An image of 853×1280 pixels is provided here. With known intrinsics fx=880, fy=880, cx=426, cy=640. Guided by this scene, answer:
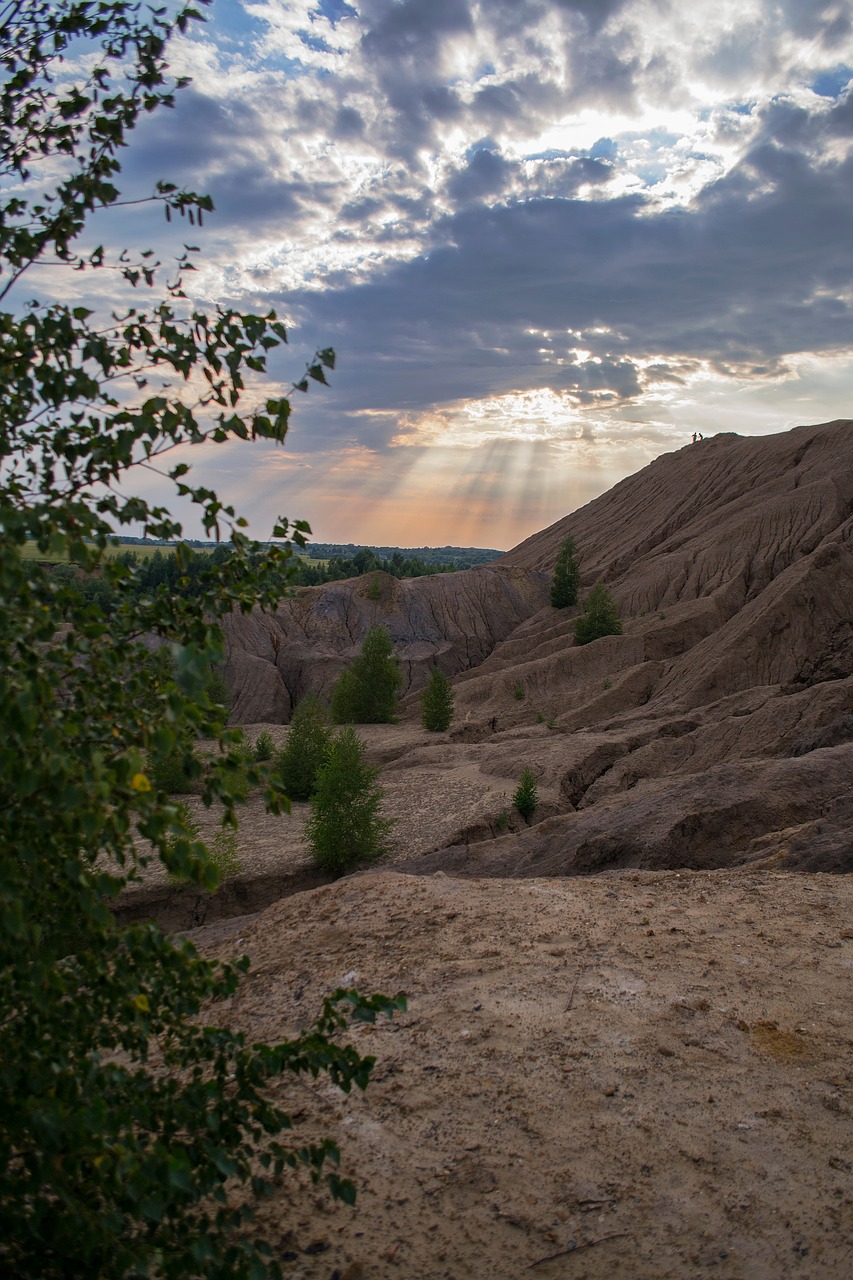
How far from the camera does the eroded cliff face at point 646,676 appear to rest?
1375cm

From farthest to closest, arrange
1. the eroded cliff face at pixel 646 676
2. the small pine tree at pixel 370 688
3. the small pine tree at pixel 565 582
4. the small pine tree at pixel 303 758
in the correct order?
the small pine tree at pixel 565 582 < the small pine tree at pixel 370 688 < the small pine tree at pixel 303 758 < the eroded cliff face at pixel 646 676

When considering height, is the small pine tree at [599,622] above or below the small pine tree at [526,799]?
above

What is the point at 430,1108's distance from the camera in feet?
18.5

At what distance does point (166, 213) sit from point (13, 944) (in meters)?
3.11

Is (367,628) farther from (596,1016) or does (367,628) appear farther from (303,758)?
(596,1016)

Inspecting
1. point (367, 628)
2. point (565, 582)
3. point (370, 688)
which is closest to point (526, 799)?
point (370, 688)

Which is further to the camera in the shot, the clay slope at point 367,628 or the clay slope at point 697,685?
the clay slope at point 367,628

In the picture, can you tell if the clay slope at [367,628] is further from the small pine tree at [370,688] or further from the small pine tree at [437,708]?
the small pine tree at [437,708]

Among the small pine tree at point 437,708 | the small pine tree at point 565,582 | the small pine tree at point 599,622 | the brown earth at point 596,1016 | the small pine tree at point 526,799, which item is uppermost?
the small pine tree at point 565,582

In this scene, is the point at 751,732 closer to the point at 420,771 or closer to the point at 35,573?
the point at 420,771

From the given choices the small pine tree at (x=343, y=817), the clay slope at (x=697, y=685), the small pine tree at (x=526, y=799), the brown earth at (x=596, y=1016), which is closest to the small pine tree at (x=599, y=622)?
the clay slope at (x=697, y=685)

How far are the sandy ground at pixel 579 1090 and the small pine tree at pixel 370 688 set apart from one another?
2894 centimetres

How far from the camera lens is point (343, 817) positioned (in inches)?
750


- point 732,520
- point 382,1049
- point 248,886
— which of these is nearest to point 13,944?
point 382,1049
